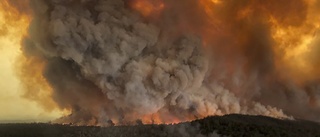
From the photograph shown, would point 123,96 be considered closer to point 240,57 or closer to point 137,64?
point 137,64

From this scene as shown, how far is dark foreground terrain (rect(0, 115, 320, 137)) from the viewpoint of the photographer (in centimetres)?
5763

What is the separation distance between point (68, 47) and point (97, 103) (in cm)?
853

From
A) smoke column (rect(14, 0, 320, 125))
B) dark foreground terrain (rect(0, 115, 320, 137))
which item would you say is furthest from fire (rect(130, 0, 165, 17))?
dark foreground terrain (rect(0, 115, 320, 137))

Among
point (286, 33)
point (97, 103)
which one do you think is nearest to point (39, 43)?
point (97, 103)

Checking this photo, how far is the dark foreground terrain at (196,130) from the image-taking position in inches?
2269

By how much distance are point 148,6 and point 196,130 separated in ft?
65.4

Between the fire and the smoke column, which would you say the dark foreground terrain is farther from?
the fire

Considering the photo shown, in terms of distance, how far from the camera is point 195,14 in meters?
74.3

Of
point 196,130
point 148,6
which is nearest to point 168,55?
point 148,6

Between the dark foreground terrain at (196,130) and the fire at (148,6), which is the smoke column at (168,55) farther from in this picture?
the dark foreground terrain at (196,130)

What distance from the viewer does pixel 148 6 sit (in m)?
71.6

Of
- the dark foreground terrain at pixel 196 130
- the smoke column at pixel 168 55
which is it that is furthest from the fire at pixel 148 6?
the dark foreground terrain at pixel 196 130

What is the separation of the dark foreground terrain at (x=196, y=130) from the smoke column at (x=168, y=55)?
6.98 m

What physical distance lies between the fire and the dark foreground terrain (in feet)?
55.3
